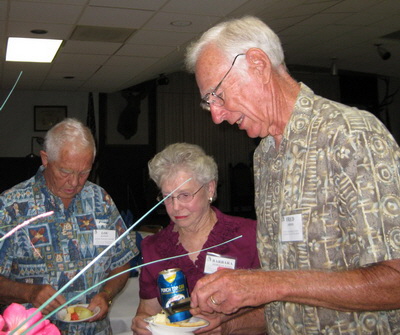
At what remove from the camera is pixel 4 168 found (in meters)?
8.50

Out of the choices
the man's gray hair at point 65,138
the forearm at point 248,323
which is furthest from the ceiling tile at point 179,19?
the forearm at point 248,323

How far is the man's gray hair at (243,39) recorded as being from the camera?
1.35 metres

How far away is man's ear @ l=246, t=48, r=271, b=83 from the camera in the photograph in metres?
1.34

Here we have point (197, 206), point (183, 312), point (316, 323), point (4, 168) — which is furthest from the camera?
point (4, 168)

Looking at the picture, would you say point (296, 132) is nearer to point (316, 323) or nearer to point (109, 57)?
point (316, 323)

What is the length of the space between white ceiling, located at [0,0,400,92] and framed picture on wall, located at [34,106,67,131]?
0.77 meters

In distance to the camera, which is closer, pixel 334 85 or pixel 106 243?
pixel 106 243

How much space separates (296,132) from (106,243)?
1.32 m

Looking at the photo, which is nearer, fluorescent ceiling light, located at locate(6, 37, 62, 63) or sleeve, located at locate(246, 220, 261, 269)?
sleeve, located at locate(246, 220, 261, 269)

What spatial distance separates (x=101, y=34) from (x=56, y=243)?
4.74 m

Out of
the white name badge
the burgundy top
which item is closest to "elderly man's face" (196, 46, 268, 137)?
the white name badge

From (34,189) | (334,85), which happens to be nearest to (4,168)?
(34,189)

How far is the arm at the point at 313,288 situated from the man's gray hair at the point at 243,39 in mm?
600

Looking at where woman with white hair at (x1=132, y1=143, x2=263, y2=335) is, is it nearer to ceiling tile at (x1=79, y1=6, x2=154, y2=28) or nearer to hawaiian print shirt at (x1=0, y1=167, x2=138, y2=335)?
hawaiian print shirt at (x1=0, y1=167, x2=138, y2=335)
